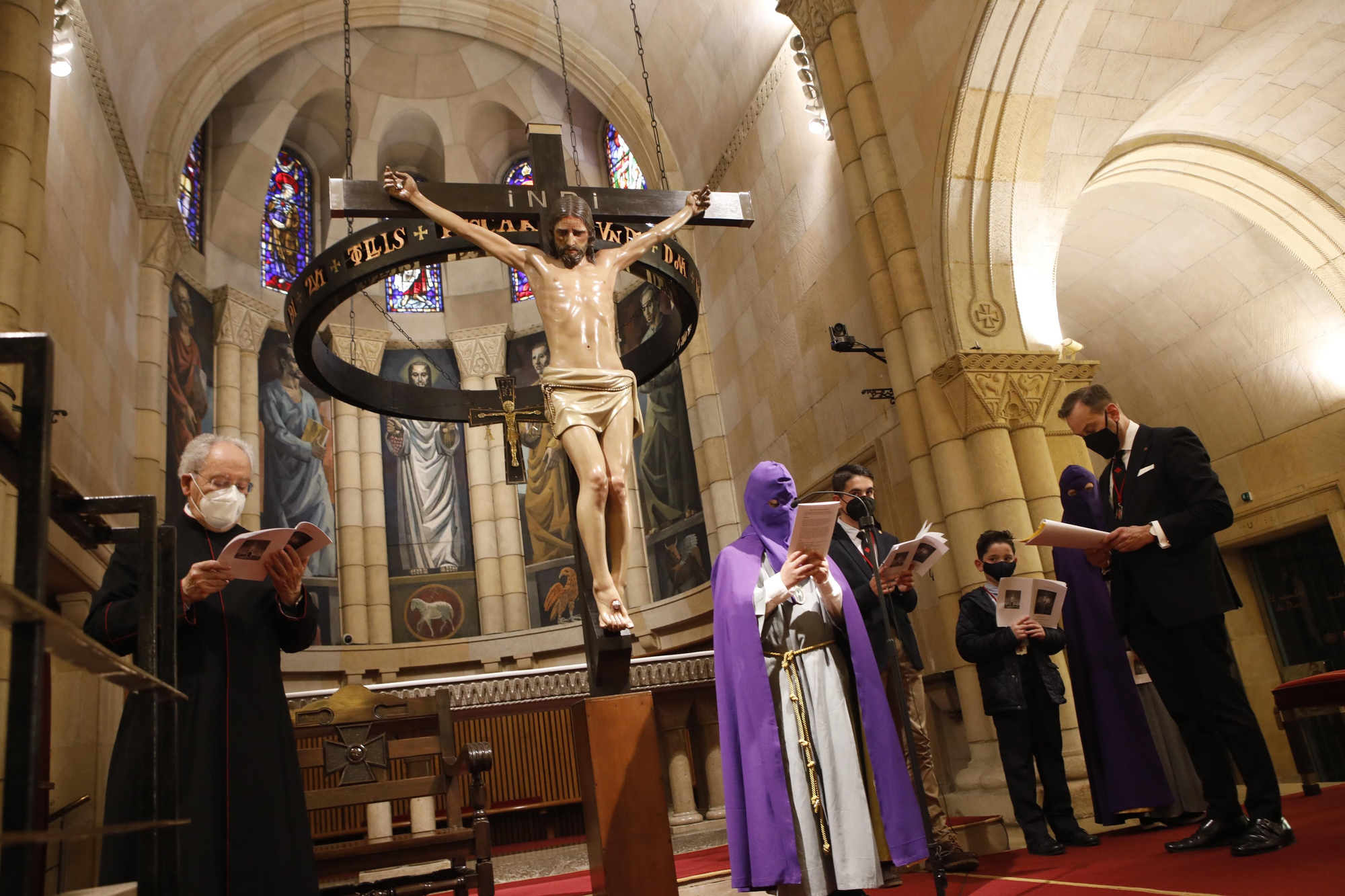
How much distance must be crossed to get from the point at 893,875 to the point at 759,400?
728cm

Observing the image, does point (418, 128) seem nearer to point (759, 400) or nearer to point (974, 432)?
point (759, 400)

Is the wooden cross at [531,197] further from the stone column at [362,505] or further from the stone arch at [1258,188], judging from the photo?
the stone column at [362,505]

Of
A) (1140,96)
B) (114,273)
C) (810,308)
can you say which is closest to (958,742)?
(810,308)

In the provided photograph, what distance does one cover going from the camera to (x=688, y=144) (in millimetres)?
11625

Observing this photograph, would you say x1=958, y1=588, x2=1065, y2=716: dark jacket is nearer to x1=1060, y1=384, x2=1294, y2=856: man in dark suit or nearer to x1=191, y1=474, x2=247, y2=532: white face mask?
x1=1060, y1=384, x2=1294, y2=856: man in dark suit

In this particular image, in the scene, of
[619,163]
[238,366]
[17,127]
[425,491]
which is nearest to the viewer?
[17,127]

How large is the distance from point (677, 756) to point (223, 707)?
209 inches

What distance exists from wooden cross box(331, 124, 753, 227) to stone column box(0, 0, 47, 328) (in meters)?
2.22

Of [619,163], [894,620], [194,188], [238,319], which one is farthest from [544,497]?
[894,620]

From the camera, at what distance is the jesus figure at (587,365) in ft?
12.4

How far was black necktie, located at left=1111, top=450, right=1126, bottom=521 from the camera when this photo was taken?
3830 mm

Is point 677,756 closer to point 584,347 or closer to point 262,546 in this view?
point 584,347

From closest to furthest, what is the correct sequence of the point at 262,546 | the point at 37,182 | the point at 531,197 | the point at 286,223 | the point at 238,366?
1. the point at 262,546
2. the point at 531,197
3. the point at 37,182
4. the point at 238,366
5. the point at 286,223

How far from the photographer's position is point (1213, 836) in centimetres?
336
